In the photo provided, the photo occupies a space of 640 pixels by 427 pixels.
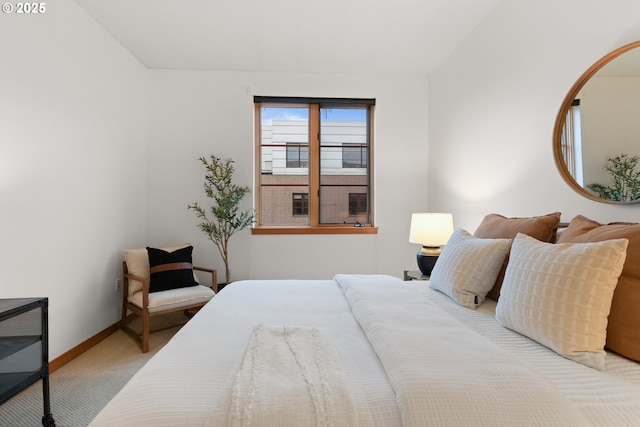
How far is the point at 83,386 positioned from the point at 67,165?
5.03 ft

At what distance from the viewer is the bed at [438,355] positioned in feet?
2.45

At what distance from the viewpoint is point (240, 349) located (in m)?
1.08

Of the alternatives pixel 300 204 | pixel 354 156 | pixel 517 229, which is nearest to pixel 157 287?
pixel 300 204

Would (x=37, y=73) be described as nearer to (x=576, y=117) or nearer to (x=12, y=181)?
(x=12, y=181)

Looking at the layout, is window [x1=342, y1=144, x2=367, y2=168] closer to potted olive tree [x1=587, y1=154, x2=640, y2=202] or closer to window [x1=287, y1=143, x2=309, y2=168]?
window [x1=287, y1=143, x2=309, y2=168]

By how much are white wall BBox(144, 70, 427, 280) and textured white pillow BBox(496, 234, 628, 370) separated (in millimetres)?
2385

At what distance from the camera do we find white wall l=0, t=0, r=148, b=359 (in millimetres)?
1885

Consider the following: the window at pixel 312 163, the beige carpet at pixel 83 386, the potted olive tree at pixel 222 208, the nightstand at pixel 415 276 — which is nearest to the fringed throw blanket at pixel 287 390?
the beige carpet at pixel 83 386

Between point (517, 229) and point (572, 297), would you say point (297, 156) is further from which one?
point (572, 297)

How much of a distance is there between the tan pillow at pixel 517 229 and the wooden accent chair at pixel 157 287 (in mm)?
2211

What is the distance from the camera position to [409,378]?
2.68 ft

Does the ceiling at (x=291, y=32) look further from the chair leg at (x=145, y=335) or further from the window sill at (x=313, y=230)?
the chair leg at (x=145, y=335)

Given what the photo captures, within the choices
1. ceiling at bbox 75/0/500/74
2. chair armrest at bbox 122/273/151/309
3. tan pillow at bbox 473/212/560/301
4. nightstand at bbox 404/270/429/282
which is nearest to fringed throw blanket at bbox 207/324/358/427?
tan pillow at bbox 473/212/560/301

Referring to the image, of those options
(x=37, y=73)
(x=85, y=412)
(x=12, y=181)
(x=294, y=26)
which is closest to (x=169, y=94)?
(x=37, y=73)
